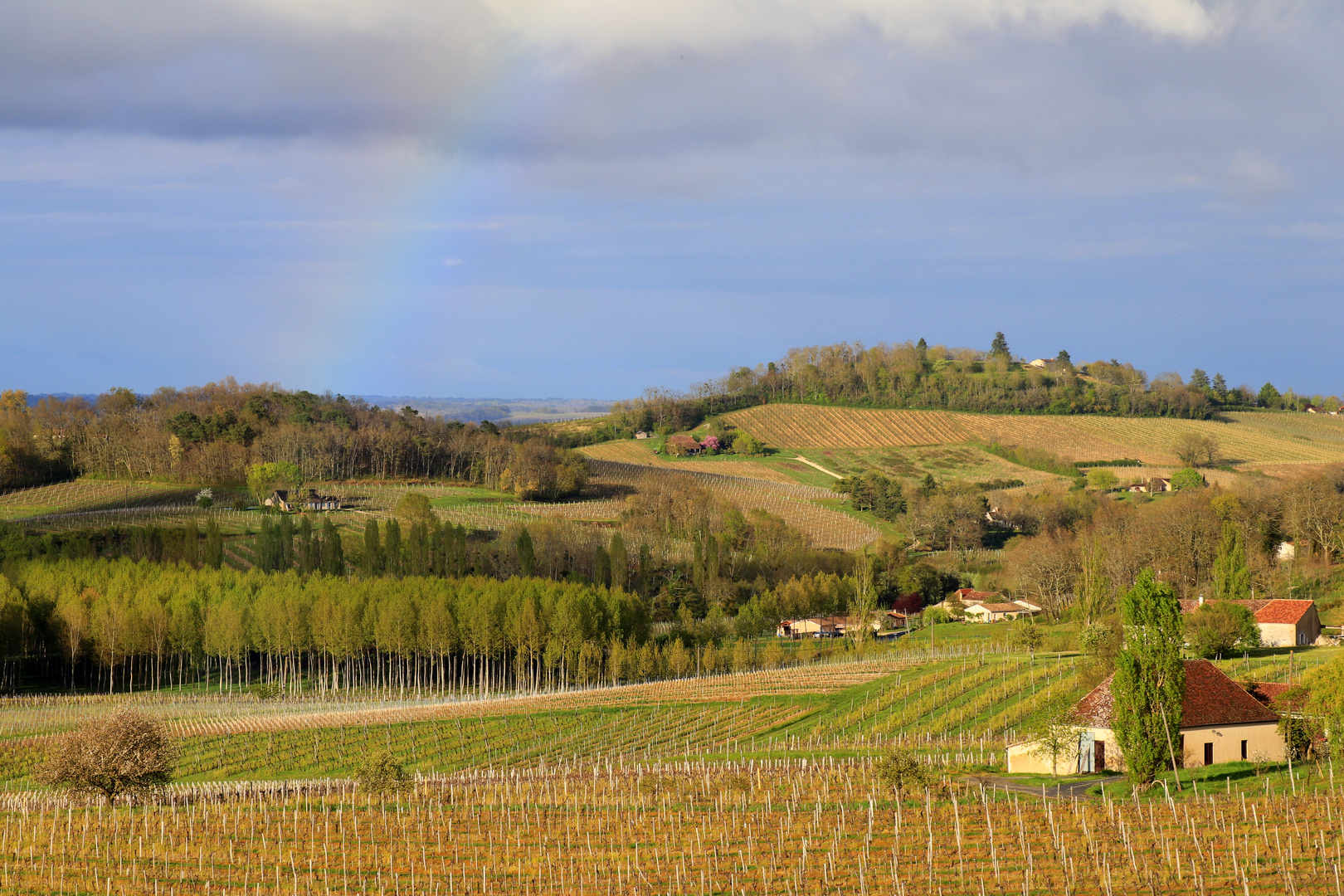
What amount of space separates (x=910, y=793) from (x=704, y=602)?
62685 millimetres

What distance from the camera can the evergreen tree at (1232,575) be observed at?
7925cm

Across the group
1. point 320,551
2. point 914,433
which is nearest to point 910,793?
point 320,551

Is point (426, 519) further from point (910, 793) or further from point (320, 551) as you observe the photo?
point (910, 793)

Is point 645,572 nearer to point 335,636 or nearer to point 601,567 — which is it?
point 601,567

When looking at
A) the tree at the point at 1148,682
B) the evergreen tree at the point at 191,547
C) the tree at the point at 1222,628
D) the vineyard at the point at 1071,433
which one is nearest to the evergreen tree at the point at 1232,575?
the tree at the point at 1222,628

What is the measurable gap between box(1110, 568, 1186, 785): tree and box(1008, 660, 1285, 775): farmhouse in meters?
4.01

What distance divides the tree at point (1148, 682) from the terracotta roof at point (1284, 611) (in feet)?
115

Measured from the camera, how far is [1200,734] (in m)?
42.4

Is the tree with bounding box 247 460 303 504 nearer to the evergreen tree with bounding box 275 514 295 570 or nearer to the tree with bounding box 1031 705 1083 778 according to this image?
the evergreen tree with bounding box 275 514 295 570

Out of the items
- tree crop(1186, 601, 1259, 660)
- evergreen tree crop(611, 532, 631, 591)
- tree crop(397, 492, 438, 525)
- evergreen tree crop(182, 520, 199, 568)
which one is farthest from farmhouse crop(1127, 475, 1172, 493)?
evergreen tree crop(182, 520, 199, 568)

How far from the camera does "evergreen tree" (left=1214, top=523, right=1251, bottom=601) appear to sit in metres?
79.2

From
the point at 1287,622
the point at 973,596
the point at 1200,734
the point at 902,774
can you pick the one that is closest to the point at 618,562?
the point at 973,596

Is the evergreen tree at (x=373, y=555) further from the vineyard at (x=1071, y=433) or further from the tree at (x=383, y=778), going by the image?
the vineyard at (x=1071, y=433)

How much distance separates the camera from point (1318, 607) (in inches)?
3231
